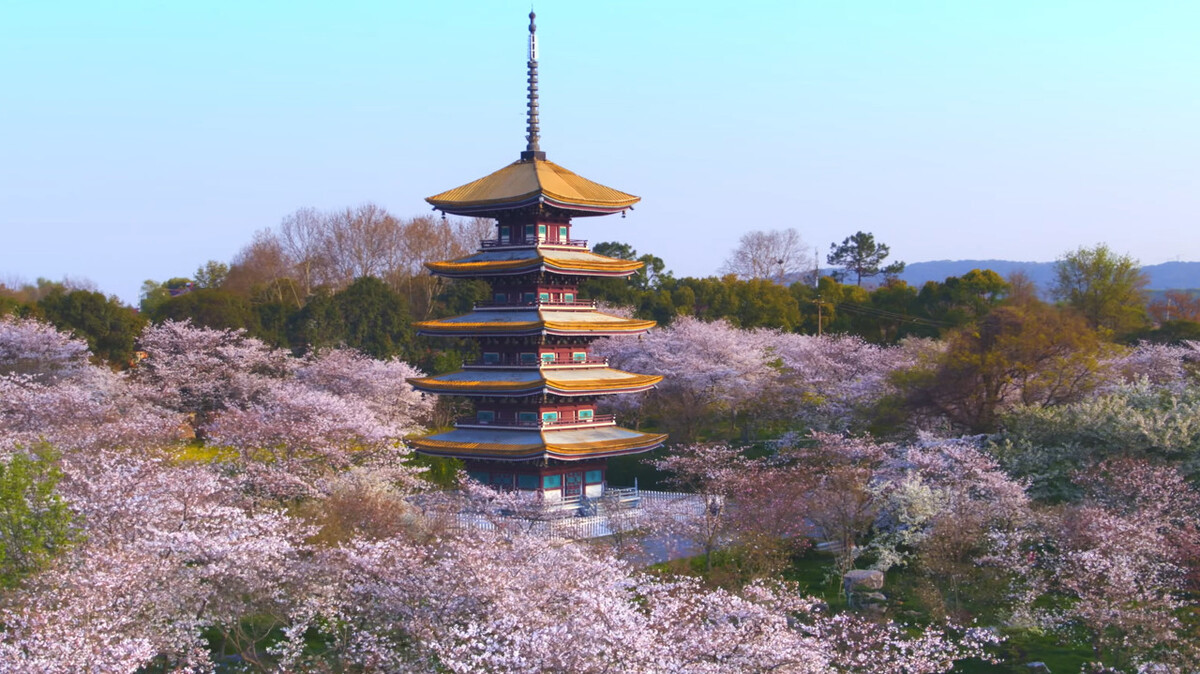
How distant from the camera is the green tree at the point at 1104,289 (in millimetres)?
54281

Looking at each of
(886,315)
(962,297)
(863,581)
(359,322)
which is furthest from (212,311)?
(962,297)

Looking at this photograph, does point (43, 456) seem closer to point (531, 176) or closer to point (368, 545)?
point (368, 545)

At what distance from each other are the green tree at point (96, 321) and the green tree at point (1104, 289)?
157ft

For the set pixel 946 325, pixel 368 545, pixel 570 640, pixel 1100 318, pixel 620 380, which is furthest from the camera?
pixel 946 325

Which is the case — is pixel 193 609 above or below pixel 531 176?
below

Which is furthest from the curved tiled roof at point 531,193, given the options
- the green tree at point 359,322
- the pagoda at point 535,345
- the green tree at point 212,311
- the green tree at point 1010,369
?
the green tree at point 212,311

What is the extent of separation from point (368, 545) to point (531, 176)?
59.0 feet

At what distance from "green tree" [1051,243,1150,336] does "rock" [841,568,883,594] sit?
3228 centimetres

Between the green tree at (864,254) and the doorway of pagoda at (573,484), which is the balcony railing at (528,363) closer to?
the doorway of pagoda at (573,484)

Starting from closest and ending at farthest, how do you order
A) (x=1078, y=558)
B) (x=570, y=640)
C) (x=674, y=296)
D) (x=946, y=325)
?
(x=570, y=640) < (x=1078, y=558) < (x=946, y=325) < (x=674, y=296)

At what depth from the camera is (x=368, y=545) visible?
2014cm

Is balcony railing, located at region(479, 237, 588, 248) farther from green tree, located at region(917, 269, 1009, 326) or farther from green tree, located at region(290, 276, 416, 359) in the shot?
green tree, located at region(917, 269, 1009, 326)

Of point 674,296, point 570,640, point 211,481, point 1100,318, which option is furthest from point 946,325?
point 570,640

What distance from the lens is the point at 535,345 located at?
34625mm
